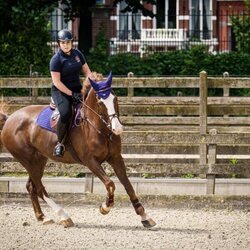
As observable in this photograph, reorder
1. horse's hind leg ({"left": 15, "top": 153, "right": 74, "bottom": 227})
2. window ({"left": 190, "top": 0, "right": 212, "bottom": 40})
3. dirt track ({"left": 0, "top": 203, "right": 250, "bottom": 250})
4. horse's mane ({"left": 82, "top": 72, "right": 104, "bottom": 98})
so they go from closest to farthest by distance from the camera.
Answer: dirt track ({"left": 0, "top": 203, "right": 250, "bottom": 250}) → horse's mane ({"left": 82, "top": 72, "right": 104, "bottom": 98}) → horse's hind leg ({"left": 15, "top": 153, "right": 74, "bottom": 227}) → window ({"left": 190, "top": 0, "right": 212, "bottom": 40})

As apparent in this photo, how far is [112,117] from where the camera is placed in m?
13.1

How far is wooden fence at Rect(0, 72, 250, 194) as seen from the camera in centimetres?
1583

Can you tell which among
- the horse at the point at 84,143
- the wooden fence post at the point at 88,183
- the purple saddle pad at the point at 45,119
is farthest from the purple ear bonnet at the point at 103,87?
the wooden fence post at the point at 88,183

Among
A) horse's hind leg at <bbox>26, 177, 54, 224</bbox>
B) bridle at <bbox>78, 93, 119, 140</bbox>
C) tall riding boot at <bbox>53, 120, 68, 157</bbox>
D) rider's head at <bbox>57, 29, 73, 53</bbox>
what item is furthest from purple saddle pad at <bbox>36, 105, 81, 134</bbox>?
rider's head at <bbox>57, 29, 73, 53</bbox>

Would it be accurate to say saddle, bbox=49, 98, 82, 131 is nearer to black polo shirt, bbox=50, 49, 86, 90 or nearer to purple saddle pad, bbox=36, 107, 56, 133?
purple saddle pad, bbox=36, 107, 56, 133

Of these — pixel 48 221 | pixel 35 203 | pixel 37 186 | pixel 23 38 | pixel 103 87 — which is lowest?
pixel 48 221

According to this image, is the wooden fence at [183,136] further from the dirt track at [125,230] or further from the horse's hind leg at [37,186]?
the horse's hind leg at [37,186]

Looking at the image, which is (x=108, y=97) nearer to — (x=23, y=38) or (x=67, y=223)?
(x=67, y=223)

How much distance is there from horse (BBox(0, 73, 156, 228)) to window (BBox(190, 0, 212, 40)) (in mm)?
30763

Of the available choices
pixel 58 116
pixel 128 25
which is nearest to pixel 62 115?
pixel 58 116

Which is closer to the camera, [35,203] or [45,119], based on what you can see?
[35,203]

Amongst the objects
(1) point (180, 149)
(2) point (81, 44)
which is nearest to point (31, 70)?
(2) point (81, 44)

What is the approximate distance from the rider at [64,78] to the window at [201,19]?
103 feet

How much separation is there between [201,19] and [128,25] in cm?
326
